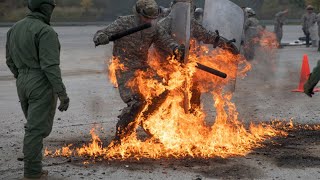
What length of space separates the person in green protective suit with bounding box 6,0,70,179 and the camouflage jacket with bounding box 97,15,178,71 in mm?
1359

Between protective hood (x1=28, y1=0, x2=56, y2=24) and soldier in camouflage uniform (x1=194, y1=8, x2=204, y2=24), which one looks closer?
protective hood (x1=28, y1=0, x2=56, y2=24)

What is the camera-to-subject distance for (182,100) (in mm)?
7195

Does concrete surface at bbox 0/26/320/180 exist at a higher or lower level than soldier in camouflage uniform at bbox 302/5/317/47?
higher

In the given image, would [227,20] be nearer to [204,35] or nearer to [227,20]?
[227,20]

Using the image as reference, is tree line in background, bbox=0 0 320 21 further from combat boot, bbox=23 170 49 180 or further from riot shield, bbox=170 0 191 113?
combat boot, bbox=23 170 49 180

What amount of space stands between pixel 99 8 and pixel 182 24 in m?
21.0

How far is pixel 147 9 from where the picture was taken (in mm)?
6594

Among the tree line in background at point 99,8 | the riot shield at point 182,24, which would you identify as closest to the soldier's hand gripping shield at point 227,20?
the riot shield at point 182,24

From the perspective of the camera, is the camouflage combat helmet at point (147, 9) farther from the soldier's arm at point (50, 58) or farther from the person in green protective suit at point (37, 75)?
the soldier's arm at point (50, 58)

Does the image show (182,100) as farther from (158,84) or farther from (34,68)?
(34,68)

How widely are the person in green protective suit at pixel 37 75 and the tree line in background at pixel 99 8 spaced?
1228cm

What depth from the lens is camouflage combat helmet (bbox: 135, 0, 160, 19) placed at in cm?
660

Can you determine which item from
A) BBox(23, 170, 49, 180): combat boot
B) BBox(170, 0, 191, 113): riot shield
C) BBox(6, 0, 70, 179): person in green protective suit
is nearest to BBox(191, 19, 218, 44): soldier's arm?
BBox(170, 0, 191, 113): riot shield

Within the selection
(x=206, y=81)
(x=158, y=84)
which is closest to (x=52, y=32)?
(x=158, y=84)
